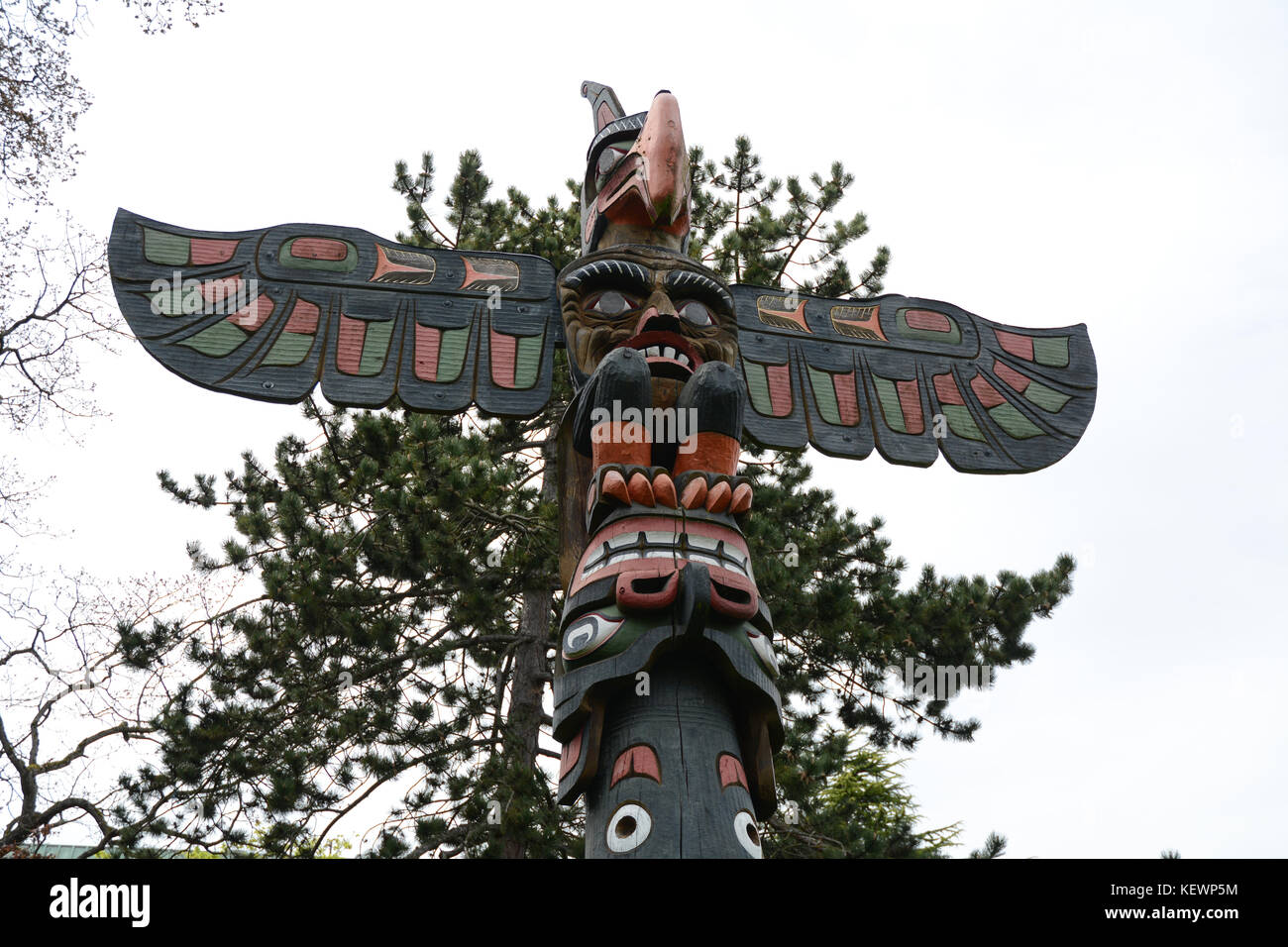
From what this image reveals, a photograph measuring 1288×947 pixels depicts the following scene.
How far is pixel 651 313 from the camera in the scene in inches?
215

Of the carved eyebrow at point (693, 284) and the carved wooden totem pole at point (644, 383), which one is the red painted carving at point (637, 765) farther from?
the carved eyebrow at point (693, 284)

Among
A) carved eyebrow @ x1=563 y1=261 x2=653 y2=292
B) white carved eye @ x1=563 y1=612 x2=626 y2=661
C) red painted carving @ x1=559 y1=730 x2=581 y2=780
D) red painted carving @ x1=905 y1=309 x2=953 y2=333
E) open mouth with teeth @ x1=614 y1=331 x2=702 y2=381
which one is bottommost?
red painted carving @ x1=559 y1=730 x2=581 y2=780

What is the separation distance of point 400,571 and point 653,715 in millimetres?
3471

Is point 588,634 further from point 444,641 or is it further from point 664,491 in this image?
point 444,641

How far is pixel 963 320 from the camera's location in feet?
21.5

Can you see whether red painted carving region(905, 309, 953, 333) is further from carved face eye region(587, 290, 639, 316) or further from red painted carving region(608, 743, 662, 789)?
red painted carving region(608, 743, 662, 789)

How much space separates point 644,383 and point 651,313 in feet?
2.06

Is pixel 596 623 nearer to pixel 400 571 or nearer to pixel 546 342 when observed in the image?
pixel 546 342

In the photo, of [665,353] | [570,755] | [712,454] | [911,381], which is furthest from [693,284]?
[570,755]

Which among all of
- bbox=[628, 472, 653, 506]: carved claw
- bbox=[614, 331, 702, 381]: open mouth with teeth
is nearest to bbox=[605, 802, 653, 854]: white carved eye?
bbox=[628, 472, 653, 506]: carved claw

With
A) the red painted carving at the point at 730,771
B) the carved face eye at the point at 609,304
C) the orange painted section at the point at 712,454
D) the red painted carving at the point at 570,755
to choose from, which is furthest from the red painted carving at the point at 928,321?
the red painted carving at the point at 570,755

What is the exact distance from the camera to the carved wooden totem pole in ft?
13.8
